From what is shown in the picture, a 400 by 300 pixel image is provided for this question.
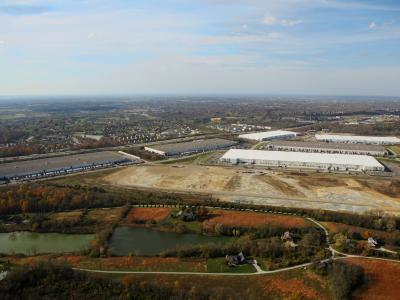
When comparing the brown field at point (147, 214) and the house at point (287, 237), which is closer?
the house at point (287, 237)

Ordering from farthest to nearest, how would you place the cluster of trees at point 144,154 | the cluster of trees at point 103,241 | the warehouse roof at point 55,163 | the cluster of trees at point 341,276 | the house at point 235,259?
the cluster of trees at point 144,154 < the warehouse roof at point 55,163 < the cluster of trees at point 103,241 < the house at point 235,259 < the cluster of trees at point 341,276

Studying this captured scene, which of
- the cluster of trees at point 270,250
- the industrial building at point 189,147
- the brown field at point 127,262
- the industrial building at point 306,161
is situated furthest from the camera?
the industrial building at point 189,147

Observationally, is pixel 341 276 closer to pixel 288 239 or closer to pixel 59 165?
pixel 288 239

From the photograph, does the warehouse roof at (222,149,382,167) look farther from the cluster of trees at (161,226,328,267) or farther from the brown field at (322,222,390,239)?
the cluster of trees at (161,226,328,267)

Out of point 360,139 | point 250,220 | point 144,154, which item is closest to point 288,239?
point 250,220

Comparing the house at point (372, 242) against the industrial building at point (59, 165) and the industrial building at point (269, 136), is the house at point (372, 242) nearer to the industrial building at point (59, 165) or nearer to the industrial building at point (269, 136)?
the industrial building at point (59, 165)

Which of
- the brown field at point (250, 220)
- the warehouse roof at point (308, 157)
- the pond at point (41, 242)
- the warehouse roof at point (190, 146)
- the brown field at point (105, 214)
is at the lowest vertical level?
the pond at point (41, 242)

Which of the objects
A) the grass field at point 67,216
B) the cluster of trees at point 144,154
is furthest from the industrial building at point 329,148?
the grass field at point 67,216
